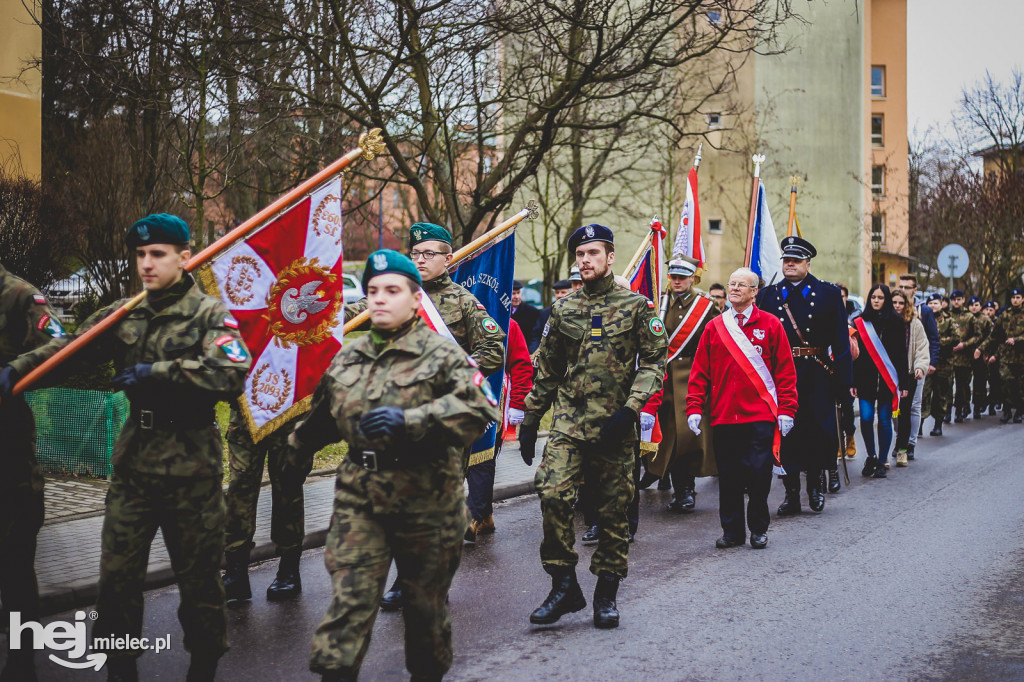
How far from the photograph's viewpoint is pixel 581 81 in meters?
11.6

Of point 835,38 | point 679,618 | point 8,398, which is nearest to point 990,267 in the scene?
point 835,38

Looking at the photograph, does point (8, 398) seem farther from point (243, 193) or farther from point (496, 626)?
point (243, 193)

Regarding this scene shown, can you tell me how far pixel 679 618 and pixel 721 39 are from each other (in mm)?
8718

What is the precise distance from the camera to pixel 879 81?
182 feet

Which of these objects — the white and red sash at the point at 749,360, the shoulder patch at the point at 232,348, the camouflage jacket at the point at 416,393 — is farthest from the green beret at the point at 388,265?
the white and red sash at the point at 749,360

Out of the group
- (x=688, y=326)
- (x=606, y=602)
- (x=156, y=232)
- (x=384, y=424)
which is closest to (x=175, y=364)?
(x=156, y=232)

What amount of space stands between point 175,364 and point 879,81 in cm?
5753

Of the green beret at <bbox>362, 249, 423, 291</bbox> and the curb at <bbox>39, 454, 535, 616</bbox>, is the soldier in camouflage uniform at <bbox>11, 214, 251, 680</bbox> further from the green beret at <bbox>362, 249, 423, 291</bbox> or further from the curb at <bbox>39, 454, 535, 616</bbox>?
the green beret at <bbox>362, 249, 423, 291</bbox>

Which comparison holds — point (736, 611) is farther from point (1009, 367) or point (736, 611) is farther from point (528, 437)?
point (1009, 367)

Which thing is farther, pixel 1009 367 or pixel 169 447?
pixel 1009 367

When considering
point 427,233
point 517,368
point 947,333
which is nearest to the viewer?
point 427,233

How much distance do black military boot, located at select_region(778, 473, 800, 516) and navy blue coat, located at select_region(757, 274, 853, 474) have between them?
4.9 inches

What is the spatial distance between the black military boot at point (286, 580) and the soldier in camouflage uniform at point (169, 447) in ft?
5.40

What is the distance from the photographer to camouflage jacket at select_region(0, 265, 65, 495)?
190 inches
